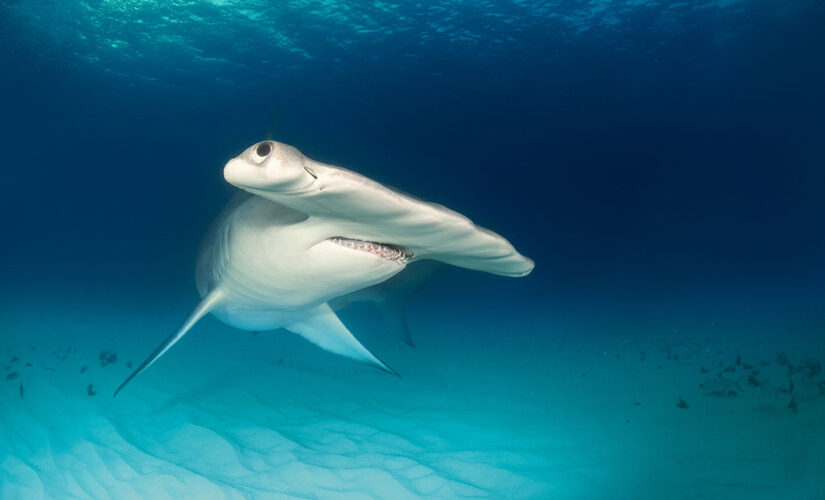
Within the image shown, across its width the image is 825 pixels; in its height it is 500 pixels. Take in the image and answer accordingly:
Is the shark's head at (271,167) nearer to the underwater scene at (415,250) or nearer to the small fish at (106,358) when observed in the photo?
the underwater scene at (415,250)

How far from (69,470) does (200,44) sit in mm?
20901

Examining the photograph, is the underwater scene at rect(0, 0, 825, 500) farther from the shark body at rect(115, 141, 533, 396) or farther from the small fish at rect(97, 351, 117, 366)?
the small fish at rect(97, 351, 117, 366)

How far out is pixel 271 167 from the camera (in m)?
1.70

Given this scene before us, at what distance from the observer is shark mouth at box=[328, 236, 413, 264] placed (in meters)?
2.82

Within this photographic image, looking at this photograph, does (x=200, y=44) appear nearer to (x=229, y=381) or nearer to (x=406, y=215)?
(x=229, y=381)

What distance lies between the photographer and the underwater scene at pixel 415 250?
4.07m

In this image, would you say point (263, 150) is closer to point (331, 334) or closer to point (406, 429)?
point (331, 334)

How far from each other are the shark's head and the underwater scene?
1cm

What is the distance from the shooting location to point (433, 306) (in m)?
33.2

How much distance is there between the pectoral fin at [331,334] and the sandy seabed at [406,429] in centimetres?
107

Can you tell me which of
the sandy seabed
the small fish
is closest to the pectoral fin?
the sandy seabed

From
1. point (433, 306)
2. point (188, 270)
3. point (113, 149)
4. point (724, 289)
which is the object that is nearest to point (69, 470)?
point (433, 306)

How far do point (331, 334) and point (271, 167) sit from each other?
12.4 ft

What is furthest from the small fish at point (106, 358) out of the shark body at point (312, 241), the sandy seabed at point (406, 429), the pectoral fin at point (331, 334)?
the pectoral fin at point (331, 334)
